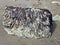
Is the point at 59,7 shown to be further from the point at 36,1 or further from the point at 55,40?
the point at 55,40

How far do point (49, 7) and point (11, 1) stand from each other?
75cm

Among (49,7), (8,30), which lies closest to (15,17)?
(8,30)

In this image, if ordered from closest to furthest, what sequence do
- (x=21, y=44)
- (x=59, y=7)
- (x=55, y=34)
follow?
1. (x=21, y=44)
2. (x=55, y=34)
3. (x=59, y=7)

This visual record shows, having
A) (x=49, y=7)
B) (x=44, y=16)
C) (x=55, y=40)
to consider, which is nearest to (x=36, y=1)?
(x=49, y=7)

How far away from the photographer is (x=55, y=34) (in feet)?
12.7

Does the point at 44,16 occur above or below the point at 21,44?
above

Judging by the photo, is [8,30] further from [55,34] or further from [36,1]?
[36,1]

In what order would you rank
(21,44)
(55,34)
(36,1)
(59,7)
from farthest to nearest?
(36,1)
(59,7)
(55,34)
(21,44)

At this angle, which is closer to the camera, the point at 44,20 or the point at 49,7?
the point at 44,20

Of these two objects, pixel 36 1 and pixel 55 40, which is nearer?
pixel 55 40

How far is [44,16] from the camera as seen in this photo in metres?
3.90

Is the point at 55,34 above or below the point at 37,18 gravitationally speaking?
below

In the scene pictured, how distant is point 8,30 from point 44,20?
563mm

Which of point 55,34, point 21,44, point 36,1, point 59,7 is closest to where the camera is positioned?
point 21,44
